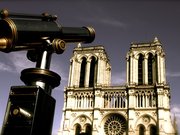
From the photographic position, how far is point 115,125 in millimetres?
45031

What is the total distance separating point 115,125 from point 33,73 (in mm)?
42746

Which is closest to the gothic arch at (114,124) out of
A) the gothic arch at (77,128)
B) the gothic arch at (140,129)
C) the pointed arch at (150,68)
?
the gothic arch at (140,129)

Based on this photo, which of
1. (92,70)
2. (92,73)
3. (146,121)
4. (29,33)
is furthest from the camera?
(92,70)

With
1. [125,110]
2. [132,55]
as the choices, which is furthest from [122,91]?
[132,55]

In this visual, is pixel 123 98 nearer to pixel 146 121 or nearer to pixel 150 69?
pixel 146 121

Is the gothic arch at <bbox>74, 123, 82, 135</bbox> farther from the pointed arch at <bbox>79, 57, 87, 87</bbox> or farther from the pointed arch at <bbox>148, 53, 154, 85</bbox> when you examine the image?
the pointed arch at <bbox>148, 53, 154, 85</bbox>

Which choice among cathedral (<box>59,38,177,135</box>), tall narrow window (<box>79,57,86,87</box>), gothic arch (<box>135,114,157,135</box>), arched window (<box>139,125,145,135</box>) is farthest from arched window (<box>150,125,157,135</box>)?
tall narrow window (<box>79,57,86,87</box>)

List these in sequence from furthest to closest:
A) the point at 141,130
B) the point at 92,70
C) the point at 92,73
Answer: the point at 92,70, the point at 92,73, the point at 141,130

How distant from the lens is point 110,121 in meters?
45.6

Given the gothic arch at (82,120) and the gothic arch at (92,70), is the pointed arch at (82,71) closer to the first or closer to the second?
the gothic arch at (92,70)

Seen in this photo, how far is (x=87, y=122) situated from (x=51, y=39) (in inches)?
1691

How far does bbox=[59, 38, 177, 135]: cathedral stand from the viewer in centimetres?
4309

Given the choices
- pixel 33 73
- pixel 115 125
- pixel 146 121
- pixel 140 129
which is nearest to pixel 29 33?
pixel 33 73

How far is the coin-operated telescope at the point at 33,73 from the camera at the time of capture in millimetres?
Answer: 3230
